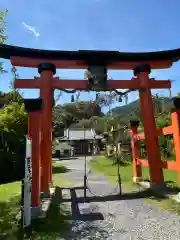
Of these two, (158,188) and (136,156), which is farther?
(136,156)

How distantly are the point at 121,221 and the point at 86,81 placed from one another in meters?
5.09

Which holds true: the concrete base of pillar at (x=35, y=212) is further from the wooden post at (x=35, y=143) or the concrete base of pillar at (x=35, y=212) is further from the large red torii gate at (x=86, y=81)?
the large red torii gate at (x=86, y=81)

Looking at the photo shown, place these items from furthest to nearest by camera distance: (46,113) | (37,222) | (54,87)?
(54,87)
(46,113)
(37,222)

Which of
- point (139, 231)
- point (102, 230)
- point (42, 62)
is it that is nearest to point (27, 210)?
point (102, 230)

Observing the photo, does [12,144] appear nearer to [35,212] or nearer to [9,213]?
[9,213]

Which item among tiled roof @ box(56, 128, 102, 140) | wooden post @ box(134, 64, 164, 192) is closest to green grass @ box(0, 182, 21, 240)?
wooden post @ box(134, 64, 164, 192)

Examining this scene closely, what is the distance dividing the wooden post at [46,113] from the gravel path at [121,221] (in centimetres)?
154

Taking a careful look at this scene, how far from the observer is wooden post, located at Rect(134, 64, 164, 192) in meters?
8.09

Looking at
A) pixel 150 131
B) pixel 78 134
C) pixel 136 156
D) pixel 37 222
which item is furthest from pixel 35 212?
pixel 78 134

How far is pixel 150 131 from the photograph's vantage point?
842 centimetres

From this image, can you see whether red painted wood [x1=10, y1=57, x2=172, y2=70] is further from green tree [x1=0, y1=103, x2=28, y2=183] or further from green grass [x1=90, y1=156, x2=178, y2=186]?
green tree [x1=0, y1=103, x2=28, y2=183]

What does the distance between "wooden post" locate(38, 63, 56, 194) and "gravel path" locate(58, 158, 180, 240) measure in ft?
5.04

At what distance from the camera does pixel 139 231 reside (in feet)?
15.6

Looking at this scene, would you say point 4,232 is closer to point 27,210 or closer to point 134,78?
point 27,210
